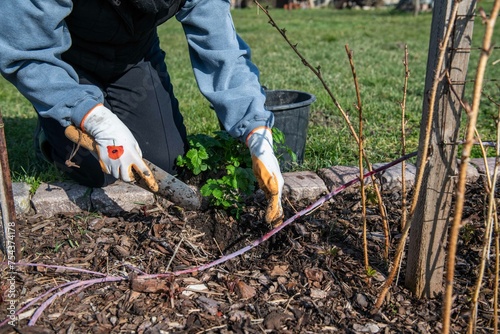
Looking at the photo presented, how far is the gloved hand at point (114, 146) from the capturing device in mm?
2113

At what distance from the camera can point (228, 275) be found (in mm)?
2055

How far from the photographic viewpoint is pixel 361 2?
17094 mm

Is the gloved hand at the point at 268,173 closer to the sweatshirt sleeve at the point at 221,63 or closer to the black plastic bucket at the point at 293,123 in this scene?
the sweatshirt sleeve at the point at 221,63

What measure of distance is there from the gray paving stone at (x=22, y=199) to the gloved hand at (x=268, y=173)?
102cm

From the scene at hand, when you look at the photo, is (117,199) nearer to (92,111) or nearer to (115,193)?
(115,193)

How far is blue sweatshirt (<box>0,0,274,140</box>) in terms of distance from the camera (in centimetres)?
211

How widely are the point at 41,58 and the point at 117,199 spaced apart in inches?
28.0

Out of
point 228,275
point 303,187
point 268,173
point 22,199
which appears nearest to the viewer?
point 228,275

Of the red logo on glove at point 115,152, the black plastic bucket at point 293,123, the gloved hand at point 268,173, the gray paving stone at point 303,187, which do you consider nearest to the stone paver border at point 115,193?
the gray paving stone at point 303,187

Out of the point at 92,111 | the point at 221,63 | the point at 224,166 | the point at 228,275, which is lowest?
the point at 228,275

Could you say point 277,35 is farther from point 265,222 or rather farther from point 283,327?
point 283,327

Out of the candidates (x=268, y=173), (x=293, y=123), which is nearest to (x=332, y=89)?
(x=293, y=123)

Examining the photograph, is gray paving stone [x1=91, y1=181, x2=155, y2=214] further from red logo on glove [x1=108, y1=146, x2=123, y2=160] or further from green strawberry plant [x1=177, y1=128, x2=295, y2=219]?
red logo on glove [x1=108, y1=146, x2=123, y2=160]

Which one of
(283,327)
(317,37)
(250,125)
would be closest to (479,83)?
(283,327)
